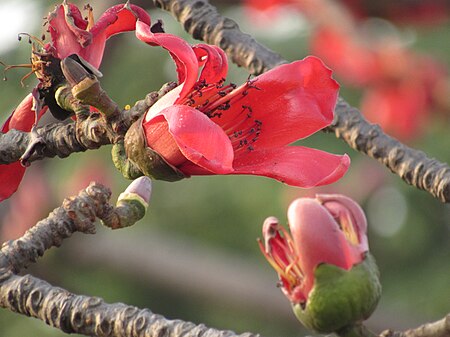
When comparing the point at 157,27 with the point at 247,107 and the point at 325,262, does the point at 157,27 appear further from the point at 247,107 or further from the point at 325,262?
the point at 325,262

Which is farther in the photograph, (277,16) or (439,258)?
(439,258)

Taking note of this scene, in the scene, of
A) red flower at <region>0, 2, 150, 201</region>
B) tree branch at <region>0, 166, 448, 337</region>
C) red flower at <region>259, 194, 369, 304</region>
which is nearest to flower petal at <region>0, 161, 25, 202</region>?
red flower at <region>0, 2, 150, 201</region>

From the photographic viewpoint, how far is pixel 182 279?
11.5ft

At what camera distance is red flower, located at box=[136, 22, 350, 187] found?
129cm

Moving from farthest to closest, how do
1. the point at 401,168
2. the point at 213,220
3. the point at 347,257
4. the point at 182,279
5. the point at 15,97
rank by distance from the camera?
the point at 213,220
the point at 15,97
the point at 182,279
the point at 401,168
the point at 347,257

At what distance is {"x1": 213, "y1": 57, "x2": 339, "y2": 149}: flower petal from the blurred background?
20.0 inches

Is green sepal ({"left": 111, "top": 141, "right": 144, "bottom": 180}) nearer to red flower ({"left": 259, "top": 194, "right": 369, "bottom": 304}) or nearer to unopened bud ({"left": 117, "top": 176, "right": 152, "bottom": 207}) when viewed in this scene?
unopened bud ({"left": 117, "top": 176, "right": 152, "bottom": 207})

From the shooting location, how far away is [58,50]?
4.59ft

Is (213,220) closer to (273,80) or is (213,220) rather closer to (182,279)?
(182,279)

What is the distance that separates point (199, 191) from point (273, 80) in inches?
251


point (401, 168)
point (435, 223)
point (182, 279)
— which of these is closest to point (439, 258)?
point (435, 223)

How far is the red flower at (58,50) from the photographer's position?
1.40 metres

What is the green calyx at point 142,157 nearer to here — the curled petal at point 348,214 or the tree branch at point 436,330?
the curled petal at point 348,214

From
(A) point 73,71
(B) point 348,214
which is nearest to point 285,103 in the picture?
(B) point 348,214
